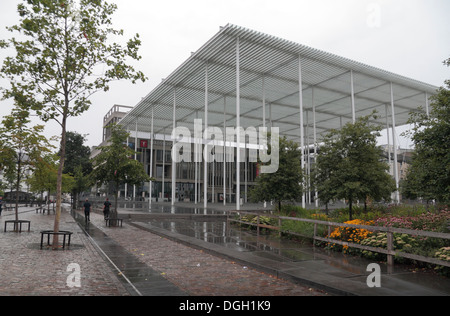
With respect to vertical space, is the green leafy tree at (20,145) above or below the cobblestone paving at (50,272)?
above

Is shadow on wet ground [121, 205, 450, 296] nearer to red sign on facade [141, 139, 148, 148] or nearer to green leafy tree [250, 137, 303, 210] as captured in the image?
green leafy tree [250, 137, 303, 210]

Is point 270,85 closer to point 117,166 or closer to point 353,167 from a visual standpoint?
point 117,166

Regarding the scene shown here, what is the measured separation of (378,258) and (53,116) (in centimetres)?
1153

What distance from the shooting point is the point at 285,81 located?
35375 millimetres

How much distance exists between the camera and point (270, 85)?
36469 mm

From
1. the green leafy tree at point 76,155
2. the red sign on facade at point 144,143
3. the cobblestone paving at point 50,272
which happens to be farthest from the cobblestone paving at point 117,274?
the red sign on facade at point 144,143

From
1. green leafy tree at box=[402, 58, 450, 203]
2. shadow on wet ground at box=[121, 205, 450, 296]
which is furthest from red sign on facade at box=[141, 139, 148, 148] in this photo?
green leafy tree at box=[402, 58, 450, 203]

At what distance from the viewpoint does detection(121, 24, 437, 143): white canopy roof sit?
28.2 metres

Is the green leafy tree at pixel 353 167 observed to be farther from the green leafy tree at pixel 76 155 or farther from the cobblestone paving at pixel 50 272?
the green leafy tree at pixel 76 155

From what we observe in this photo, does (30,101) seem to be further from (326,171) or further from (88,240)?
(326,171)

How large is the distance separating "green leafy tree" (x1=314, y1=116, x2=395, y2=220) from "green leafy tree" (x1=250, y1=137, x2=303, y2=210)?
3875mm

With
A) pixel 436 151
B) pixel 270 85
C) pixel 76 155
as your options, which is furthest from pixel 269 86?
pixel 436 151

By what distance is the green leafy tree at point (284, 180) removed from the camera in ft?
61.1
